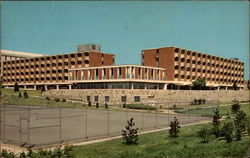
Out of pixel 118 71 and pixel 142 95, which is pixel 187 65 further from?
pixel 142 95

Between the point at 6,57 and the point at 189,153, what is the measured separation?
150 m

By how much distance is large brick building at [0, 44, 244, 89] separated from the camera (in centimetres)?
7924

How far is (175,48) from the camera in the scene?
3627 inches

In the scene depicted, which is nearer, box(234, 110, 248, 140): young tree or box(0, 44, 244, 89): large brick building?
box(234, 110, 248, 140): young tree

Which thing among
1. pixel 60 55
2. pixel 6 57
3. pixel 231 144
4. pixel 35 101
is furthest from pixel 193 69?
pixel 6 57

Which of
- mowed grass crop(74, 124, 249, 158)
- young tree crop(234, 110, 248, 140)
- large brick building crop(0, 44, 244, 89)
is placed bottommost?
mowed grass crop(74, 124, 249, 158)

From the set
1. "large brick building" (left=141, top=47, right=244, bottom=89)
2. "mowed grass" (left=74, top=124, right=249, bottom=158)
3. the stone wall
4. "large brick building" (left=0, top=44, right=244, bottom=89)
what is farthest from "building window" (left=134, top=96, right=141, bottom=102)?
"mowed grass" (left=74, top=124, right=249, bottom=158)

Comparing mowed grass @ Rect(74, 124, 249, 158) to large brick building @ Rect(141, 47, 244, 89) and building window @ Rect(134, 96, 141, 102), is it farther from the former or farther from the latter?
large brick building @ Rect(141, 47, 244, 89)

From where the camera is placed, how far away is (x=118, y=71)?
7762 centimetres

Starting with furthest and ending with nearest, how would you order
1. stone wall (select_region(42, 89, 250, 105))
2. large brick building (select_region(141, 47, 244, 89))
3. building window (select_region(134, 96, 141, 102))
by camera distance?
large brick building (select_region(141, 47, 244, 89)) → building window (select_region(134, 96, 141, 102)) → stone wall (select_region(42, 89, 250, 105))

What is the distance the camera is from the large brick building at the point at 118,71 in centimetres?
7924

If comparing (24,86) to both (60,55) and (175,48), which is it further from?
(175,48)

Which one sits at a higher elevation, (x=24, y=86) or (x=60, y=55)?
(x=60, y=55)

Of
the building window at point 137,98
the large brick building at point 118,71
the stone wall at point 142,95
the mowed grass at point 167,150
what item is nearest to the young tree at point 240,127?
the mowed grass at point 167,150
